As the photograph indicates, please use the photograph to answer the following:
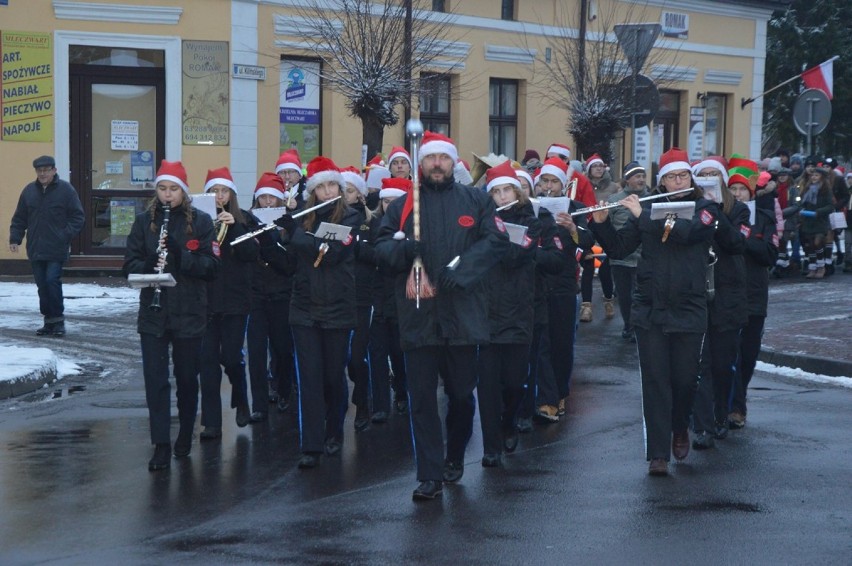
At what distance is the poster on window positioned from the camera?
81.1 ft

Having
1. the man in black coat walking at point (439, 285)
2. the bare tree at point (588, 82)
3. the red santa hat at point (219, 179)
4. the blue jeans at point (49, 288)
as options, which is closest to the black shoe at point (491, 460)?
the man in black coat walking at point (439, 285)

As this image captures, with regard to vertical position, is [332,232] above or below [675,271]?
above

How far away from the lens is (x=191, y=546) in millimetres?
6691

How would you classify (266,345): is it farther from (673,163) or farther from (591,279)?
(591,279)

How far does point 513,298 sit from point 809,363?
542 centimetres

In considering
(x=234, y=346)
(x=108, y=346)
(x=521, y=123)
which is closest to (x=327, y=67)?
(x=521, y=123)

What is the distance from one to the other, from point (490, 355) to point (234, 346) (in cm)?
224

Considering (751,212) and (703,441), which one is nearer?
(703,441)

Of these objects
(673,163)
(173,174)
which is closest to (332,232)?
(173,174)

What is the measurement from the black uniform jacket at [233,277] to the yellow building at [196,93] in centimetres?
1279

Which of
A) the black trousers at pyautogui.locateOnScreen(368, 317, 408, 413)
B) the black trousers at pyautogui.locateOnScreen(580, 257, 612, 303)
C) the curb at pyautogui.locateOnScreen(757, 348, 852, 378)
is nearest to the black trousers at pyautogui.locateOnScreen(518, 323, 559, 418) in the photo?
the black trousers at pyautogui.locateOnScreen(368, 317, 408, 413)

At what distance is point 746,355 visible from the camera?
1011 centimetres

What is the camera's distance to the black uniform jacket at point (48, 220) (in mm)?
15109

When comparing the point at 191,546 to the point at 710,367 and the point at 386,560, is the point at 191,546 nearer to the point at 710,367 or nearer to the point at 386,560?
the point at 386,560
